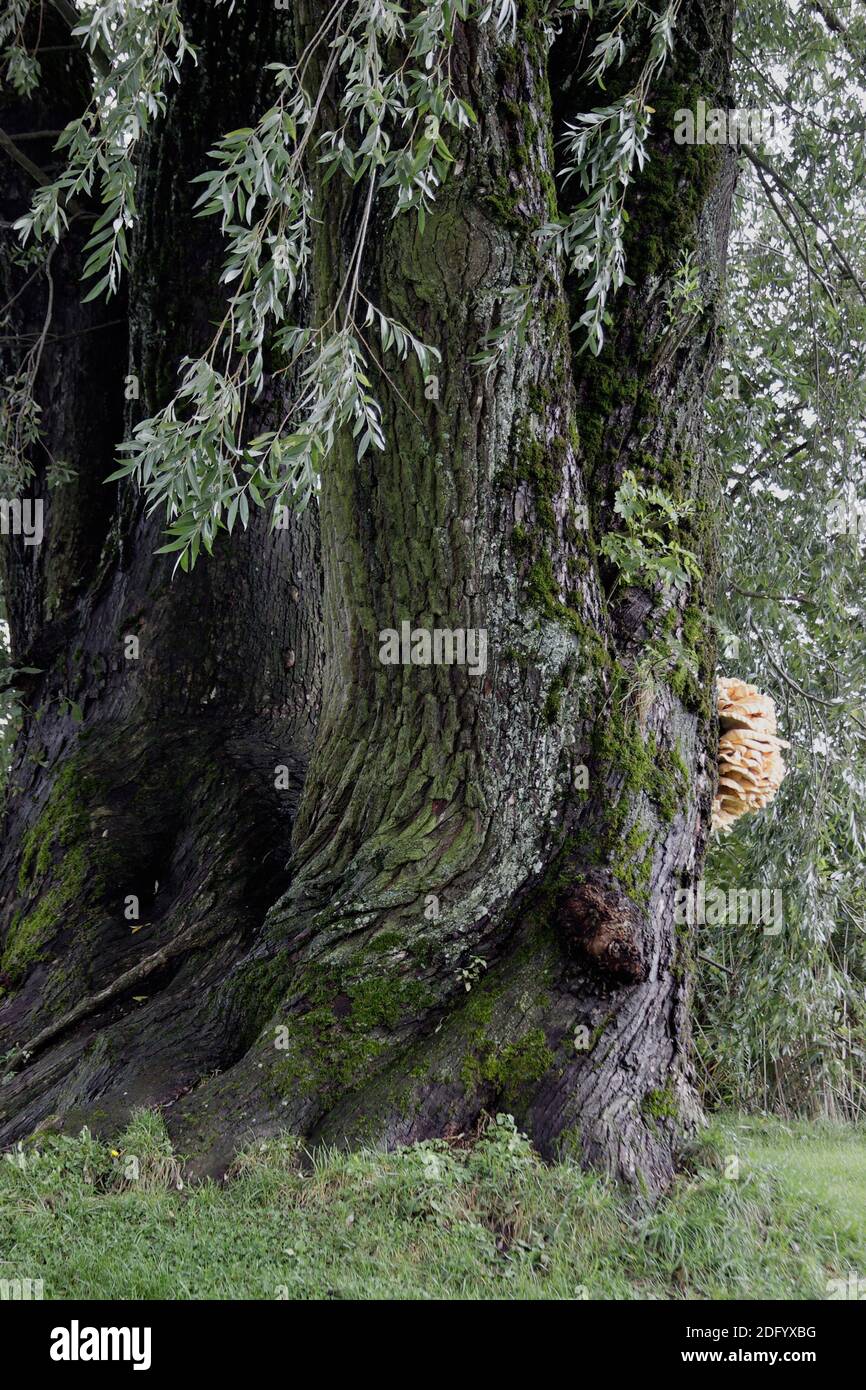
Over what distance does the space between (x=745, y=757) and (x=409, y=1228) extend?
2.03 meters

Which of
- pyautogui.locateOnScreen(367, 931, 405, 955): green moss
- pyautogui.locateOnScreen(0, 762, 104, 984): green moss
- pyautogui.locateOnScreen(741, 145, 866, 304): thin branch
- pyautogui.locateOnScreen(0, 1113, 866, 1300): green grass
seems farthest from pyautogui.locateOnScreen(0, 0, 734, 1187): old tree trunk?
pyautogui.locateOnScreen(741, 145, 866, 304): thin branch

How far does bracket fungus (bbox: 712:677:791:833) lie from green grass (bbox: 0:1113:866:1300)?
1.28m

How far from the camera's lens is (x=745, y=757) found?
4.02 metres

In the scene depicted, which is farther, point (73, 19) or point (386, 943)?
point (73, 19)

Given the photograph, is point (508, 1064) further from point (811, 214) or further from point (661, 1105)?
point (811, 214)

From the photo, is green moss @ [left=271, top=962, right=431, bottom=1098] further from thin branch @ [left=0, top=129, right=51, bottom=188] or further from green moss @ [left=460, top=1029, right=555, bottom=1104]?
thin branch @ [left=0, top=129, right=51, bottom=188]

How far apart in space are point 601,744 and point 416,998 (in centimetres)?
101

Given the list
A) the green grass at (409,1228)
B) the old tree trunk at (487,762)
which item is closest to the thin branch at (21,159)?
the old tree trunk at (487,762)

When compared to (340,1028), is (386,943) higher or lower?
higher

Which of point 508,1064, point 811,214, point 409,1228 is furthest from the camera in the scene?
point 811,214

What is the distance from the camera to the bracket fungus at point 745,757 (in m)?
4.03

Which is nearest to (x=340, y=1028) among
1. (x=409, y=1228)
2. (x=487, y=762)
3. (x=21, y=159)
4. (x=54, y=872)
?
(x=409, y=1228)

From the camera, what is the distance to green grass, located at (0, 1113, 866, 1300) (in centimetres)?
277
